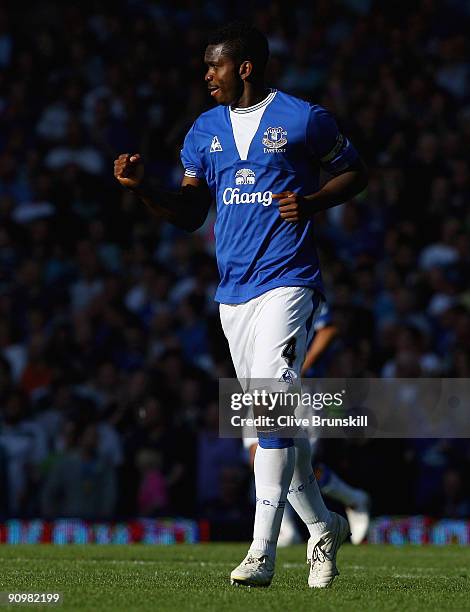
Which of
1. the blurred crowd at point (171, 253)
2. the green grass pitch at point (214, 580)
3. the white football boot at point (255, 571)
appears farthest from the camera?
the blurred crowd at point (171, 253)

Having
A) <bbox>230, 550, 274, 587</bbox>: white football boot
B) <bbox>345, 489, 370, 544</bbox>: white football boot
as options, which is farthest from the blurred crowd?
<bbox>230, 550, 274, 587</bbox>: white football boot

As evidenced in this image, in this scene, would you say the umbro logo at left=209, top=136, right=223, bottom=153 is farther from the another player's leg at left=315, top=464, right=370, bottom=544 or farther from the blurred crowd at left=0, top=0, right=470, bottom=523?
the blurred crowd at left=0, top=0, right=470, bottom=523

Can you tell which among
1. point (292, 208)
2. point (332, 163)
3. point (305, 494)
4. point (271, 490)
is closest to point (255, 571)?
point (271, 490)

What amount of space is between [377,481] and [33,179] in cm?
624

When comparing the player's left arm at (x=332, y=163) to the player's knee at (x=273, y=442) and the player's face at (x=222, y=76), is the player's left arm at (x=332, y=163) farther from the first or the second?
the player's knee at (x=273, y=442)

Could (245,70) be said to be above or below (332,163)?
above

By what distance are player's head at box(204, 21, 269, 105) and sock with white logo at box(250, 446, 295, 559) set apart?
1.73 m

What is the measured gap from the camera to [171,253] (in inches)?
630

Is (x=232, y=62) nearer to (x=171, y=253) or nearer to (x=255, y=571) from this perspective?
(x=255, y=571)

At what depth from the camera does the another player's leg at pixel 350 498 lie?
10.7m

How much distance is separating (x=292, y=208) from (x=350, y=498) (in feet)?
16.6

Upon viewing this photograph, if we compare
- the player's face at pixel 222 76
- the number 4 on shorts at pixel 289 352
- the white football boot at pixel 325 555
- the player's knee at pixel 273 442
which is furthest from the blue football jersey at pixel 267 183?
the white football boot at pixel 325 555

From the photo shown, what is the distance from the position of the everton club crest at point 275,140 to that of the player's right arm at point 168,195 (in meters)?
0.53

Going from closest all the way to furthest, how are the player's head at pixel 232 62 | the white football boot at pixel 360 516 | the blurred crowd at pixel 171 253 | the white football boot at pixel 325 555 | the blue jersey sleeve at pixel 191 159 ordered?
the white football boot at pixel 325 555, the player's head at pixel 232 62, the blue jersey sleeve at pixel 191 159, the white football boot at pixel 360 516, the blurred crowd at pixel 171 253
